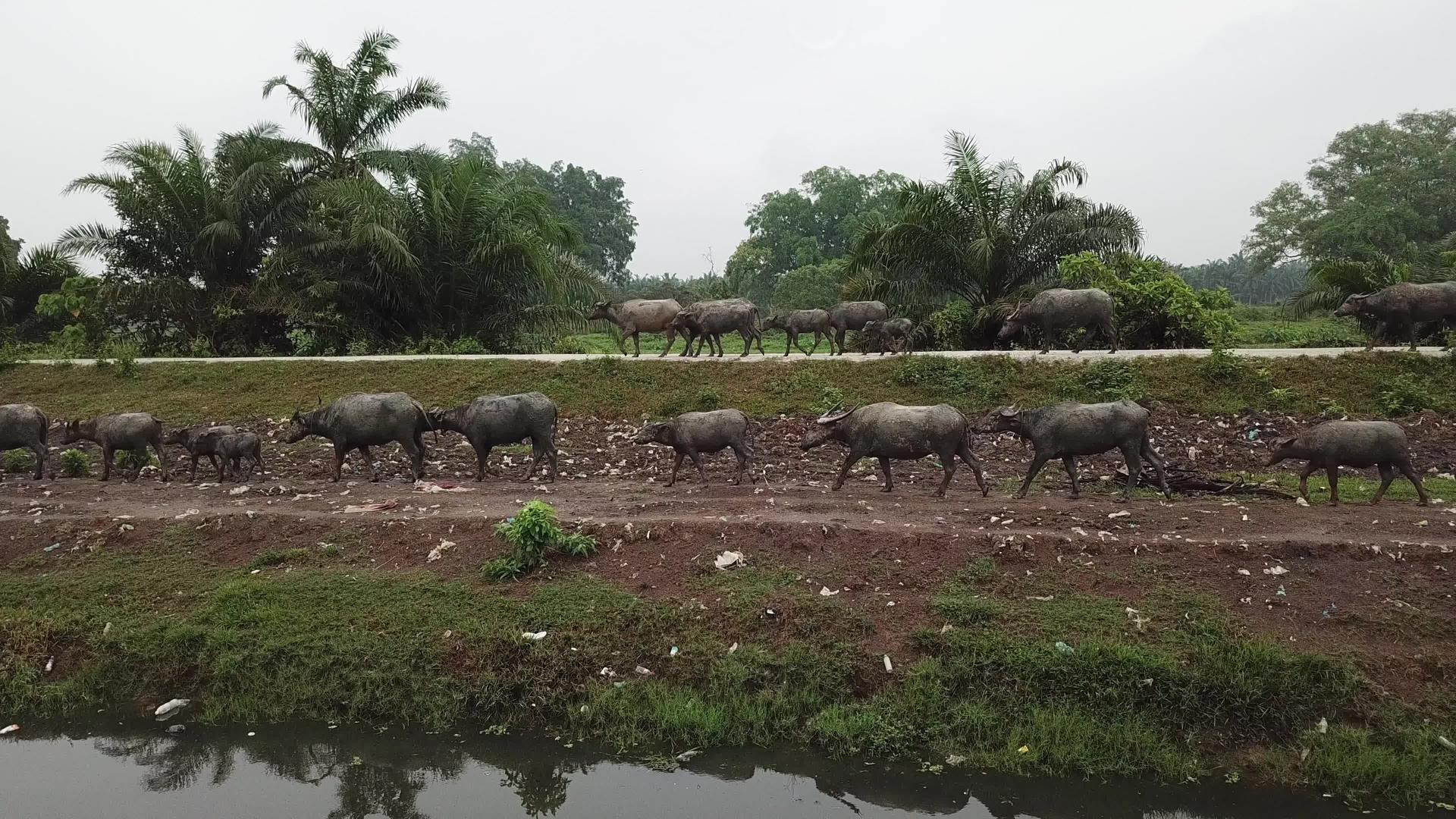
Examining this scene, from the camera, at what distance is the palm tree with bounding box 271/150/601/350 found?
84.7ft

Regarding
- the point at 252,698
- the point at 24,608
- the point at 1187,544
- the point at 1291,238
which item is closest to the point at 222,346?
the point at 24,608

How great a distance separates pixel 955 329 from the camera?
23.6 meters

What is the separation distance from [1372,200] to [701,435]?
4334 centimetres

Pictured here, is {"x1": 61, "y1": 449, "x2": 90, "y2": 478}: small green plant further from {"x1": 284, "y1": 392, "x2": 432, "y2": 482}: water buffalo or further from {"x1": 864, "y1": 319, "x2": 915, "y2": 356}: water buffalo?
{"x1": 864, "y1": 319, "x2": 915, "y2": 356}: water buffalo

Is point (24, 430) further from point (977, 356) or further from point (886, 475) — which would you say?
point (977, 356)

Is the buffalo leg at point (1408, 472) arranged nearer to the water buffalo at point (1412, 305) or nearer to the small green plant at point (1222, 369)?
the small green plant at point (1222, 369)

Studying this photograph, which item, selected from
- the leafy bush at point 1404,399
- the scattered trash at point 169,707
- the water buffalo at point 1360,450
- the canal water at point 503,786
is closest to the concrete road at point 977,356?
the leafy bush at point 1404,399

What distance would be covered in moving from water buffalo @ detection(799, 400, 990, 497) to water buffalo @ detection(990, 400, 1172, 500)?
88cm

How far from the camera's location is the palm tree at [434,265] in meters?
25.8

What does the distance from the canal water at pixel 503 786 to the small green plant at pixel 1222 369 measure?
1206 centimetres

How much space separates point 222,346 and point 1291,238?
48.7 meters

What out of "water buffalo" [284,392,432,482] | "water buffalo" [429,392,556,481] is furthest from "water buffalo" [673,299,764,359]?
"water buffalo" [284,392,432,482]

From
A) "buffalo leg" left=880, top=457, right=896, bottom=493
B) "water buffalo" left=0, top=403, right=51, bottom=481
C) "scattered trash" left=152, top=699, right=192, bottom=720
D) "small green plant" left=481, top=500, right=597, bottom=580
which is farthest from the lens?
"water buffalo" left=0, top=403, right=51, bottom=481

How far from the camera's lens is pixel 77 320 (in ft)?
91.0
